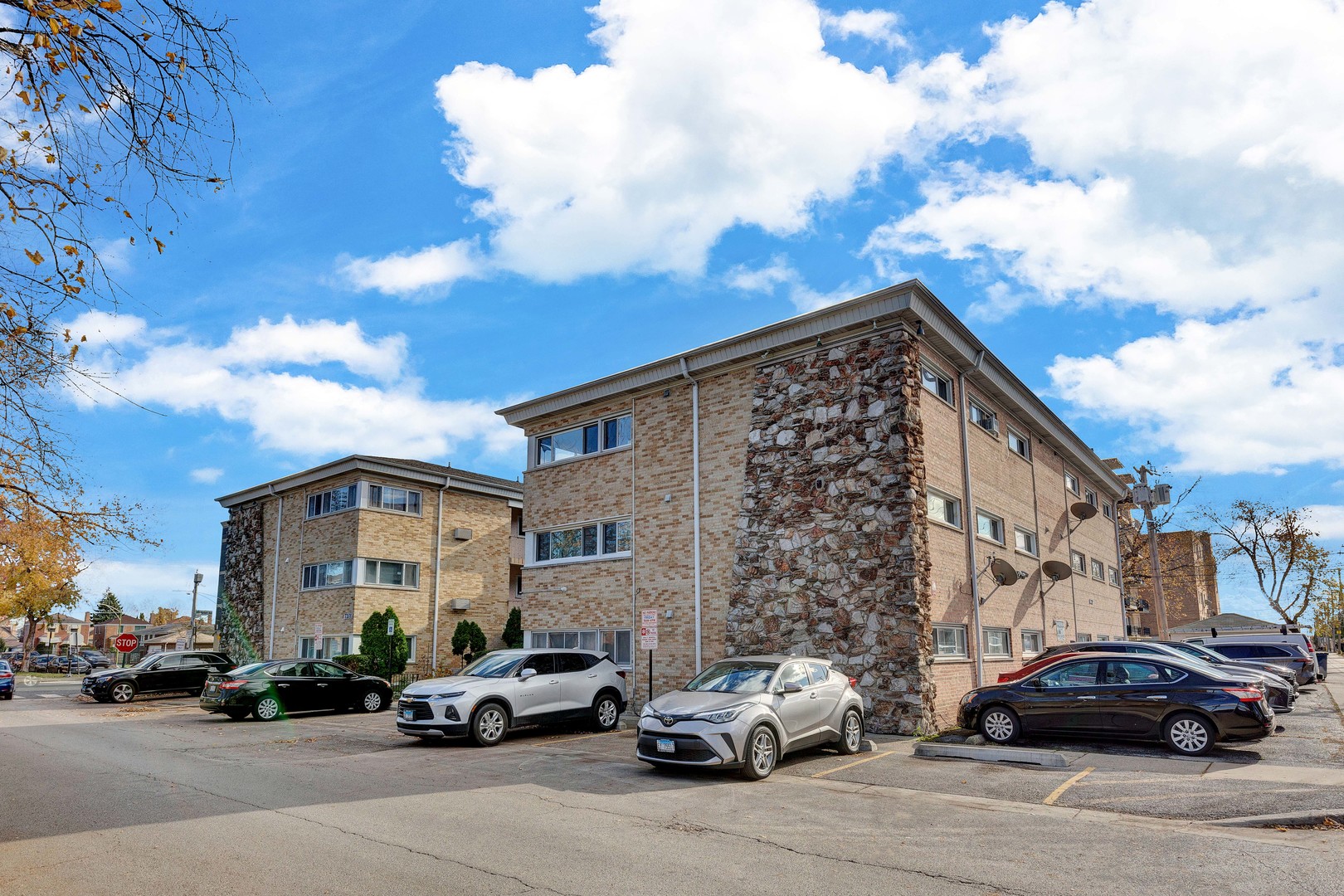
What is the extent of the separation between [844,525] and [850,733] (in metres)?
4.85

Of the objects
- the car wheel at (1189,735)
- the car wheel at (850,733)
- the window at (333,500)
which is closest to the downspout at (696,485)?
the car wheel at (850,733)

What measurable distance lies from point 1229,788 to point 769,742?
5.38 metres

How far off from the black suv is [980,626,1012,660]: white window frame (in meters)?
24.0

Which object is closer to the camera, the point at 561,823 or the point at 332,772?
the point at 561,823

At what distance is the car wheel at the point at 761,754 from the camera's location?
11047 millimetres

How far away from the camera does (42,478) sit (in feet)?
24.0

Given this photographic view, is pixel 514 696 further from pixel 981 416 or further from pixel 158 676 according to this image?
pixel 158 676

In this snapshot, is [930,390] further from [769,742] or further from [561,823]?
[561,823]

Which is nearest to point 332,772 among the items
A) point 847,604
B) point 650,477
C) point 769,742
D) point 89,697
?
point 769,742

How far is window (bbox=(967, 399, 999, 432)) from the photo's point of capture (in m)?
21.5

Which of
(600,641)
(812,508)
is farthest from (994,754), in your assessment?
(600,641)

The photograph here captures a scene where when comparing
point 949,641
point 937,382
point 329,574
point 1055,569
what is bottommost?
point 949,641

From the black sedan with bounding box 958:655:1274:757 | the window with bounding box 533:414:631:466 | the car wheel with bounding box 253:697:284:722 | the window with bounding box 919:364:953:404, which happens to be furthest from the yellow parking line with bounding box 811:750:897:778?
the car wheel with bounding box 253:697:284:722

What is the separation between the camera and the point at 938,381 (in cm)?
1944
